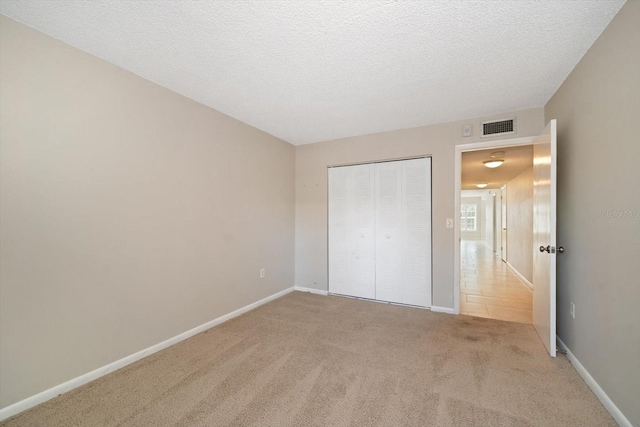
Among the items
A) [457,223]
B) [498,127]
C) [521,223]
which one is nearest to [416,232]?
[457,223]

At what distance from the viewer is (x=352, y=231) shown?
393cm

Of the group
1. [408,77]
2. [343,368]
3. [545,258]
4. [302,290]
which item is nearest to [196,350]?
[343,368]

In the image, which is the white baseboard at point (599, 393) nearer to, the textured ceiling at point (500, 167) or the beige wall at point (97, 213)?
the textured ceiling at point (500, 167)

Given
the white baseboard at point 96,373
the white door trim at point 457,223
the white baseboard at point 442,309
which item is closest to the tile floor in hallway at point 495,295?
the white baseboard at point 442,309

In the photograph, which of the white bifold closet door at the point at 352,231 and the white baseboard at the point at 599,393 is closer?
the white baseboard at the point at 599,393

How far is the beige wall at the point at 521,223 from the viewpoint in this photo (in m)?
4.65

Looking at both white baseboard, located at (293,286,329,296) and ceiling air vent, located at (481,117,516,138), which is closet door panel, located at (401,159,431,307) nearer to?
ceiling air vent, located at (481,117,516,138)

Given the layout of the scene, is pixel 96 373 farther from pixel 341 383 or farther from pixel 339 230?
pixel 339 230

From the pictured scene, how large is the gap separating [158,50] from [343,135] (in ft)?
8.21

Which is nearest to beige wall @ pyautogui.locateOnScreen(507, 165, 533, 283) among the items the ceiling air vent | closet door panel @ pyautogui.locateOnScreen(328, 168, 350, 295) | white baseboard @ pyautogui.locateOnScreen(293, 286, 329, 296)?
the ceiling air vent

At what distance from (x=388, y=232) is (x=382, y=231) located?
0.09 metres

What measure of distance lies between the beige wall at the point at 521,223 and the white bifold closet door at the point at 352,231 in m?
2.97

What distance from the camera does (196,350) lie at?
232 cm

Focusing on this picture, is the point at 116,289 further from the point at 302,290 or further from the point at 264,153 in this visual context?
the point at 302,290
